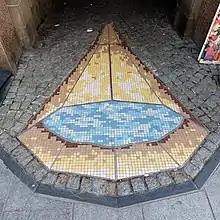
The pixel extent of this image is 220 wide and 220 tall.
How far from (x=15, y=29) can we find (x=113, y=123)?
100 inches

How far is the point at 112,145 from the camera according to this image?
375 cm

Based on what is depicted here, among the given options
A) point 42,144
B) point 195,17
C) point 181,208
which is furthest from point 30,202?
point 195,17

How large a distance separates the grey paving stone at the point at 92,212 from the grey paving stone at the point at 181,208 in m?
→ 0.36

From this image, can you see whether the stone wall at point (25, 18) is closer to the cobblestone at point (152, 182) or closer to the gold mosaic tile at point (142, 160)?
the gold mosaic tile at point (142, 160)

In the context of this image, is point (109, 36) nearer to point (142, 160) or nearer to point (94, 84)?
point (94, 84)

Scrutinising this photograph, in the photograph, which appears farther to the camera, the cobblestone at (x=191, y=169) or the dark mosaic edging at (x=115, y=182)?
the cobblestone at (x=191, y=169)

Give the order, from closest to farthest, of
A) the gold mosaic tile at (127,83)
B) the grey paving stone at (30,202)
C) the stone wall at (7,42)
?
1. the grey paving stone at (30,202)
2. the gold mosaic tile at (127,83)
3. the stone wall at (7,42)

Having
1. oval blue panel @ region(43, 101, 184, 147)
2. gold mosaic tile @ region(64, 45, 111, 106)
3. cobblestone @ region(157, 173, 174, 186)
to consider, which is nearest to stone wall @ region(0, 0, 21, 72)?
gold mosaic tile @ region(64, 45, 111, 106)

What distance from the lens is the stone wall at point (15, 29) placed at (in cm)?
469

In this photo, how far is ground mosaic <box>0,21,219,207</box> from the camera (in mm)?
3418

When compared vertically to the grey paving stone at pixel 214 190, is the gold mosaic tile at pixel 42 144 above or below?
above

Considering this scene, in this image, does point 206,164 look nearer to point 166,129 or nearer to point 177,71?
point 166,129

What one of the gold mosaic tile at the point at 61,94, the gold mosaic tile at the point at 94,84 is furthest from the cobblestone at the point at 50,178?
the gold mosaic tile at the point at 94,84

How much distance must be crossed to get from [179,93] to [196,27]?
1.69 meters
